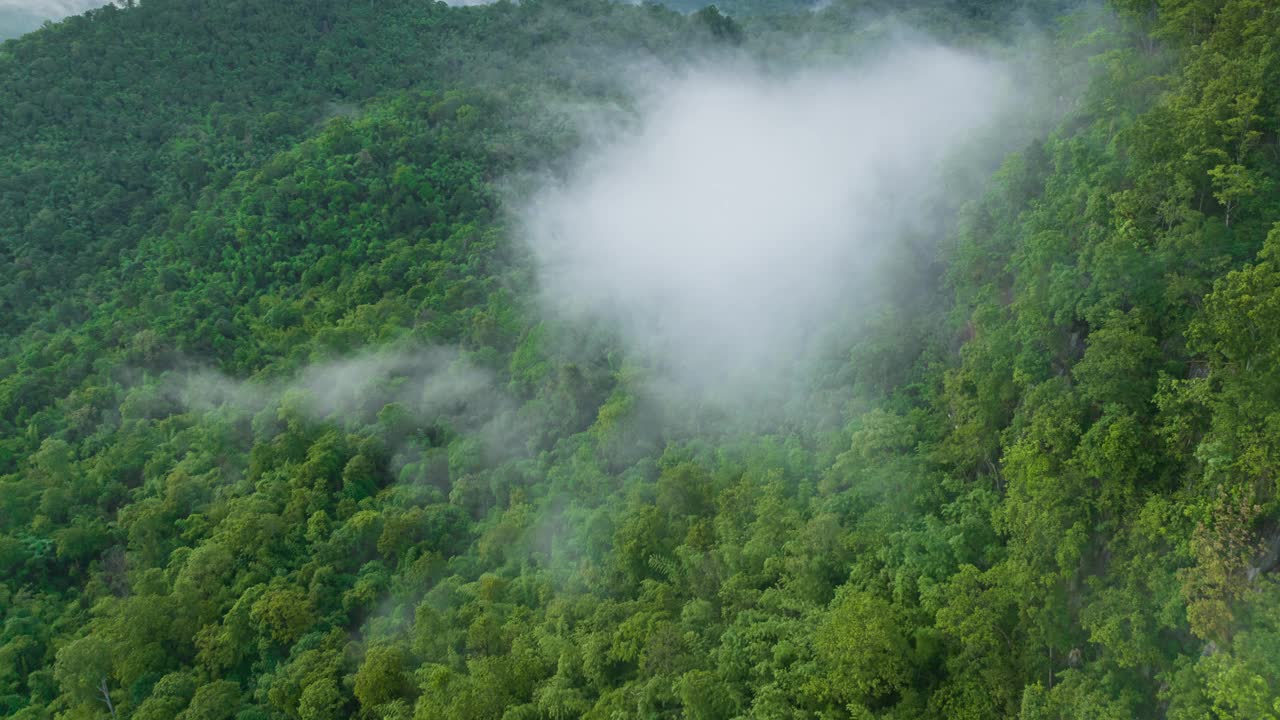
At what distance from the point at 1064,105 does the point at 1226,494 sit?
26.7m

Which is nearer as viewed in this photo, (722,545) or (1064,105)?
(722,545)

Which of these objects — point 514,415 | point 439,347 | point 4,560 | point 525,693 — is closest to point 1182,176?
point 525,693

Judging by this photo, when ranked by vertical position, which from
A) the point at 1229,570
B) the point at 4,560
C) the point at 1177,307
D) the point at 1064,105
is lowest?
the point at 4,560

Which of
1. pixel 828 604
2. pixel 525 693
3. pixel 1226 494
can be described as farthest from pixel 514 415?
pixel 1226 494

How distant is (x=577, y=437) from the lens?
41.5m

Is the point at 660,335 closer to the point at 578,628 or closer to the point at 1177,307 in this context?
the point at 578,628

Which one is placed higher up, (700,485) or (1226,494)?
(1226,494)

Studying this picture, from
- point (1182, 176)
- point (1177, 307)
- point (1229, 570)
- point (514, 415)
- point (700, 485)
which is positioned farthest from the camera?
point (514, 415)

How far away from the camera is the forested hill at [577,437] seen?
19062 millimetres

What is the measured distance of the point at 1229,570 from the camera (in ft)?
51.3

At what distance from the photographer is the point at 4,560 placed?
139 feet

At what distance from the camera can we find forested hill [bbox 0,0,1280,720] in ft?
62.5

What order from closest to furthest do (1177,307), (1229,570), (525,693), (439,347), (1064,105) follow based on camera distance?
1. (1229,570)
2. (1177,307)
3. (525,693)
4. (1064,105)
5. (439,347)

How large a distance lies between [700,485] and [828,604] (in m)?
8.90
